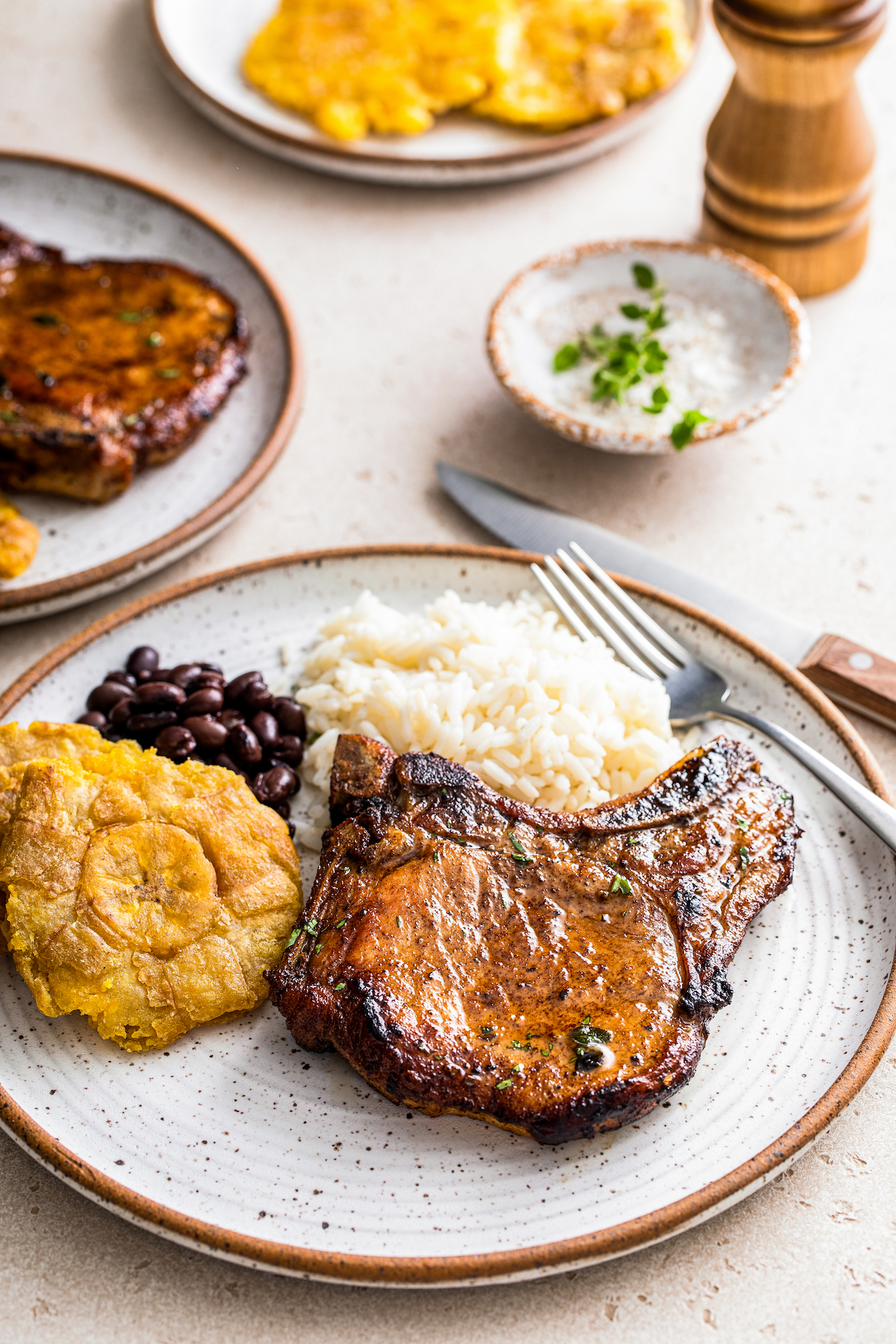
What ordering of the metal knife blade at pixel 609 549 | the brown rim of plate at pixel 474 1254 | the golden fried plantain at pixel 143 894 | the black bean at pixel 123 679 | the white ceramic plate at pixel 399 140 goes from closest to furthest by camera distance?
the brown rim of plate at pixel 474 1254
the golden fried plantain at pixel 143 894
the black bean at pixel 123 679
the metal knife blade at pixel 609 549
the white ceramic plate at pixel 399 140

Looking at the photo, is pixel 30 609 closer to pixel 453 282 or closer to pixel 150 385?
pixel 150 385

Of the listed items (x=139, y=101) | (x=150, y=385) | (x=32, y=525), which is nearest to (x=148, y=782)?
(x=32, y=525)

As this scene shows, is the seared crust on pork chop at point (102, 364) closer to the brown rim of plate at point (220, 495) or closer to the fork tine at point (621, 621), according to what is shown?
the brown rim of plate at point (220, 495)

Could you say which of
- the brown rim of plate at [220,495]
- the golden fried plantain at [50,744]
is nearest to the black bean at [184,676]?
the golden fried plantain at [50,744]

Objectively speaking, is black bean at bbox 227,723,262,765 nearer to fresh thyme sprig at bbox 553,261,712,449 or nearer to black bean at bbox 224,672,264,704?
black bean at bbox 224,672,264,704

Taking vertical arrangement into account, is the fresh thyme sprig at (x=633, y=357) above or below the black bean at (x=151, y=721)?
above

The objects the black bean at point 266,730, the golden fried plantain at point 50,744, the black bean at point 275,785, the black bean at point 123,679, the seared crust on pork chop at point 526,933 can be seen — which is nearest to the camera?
the seared crust on pork chop at point 526,933

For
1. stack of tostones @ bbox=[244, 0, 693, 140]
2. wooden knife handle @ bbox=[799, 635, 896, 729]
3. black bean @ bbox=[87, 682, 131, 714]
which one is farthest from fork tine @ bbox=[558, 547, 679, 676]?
stack of tostones @ bbox=[244, 0, 693, 140]
